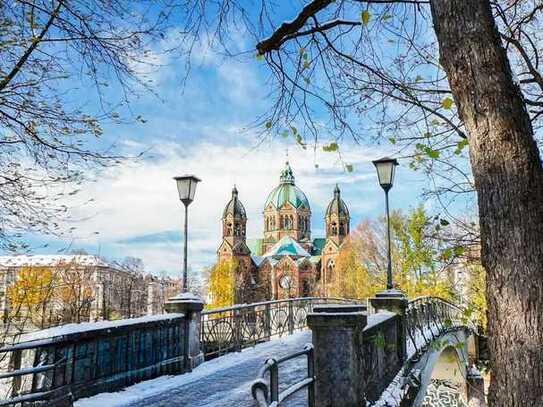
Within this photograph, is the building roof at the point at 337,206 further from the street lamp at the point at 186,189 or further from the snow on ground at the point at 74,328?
the snow on ground at the point at 74,328

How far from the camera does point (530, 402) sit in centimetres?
286

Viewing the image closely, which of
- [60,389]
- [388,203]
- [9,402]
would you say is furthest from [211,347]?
[9,402]

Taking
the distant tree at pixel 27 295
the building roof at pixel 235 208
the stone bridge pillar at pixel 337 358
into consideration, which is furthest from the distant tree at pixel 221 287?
the stone bridge pillar at pixel 337 358

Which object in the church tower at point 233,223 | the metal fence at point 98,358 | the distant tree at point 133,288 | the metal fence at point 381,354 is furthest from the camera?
the church tower at point 233,223

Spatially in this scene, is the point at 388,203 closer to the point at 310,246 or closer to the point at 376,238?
the point at 376,238

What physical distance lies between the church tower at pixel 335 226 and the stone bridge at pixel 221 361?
61269mm

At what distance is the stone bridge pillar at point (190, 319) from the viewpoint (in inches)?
352

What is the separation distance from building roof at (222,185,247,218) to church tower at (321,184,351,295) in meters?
15.1

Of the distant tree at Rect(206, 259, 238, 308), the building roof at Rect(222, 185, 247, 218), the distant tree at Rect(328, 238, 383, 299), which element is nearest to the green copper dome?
the building roof at Rect(222, 185, 247, 218)

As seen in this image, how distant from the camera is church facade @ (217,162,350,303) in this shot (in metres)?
72.4

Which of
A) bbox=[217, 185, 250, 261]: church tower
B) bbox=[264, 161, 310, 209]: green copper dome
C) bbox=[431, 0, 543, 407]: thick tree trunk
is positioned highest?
bbox=[264, 161, 310, 209]: green copper dome

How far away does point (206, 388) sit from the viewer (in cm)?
746

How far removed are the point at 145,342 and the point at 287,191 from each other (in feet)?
268

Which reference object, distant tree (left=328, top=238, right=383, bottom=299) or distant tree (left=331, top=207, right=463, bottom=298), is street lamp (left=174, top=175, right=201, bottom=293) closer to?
distant tree (left=331, top=207, right=463, bottom=298)
